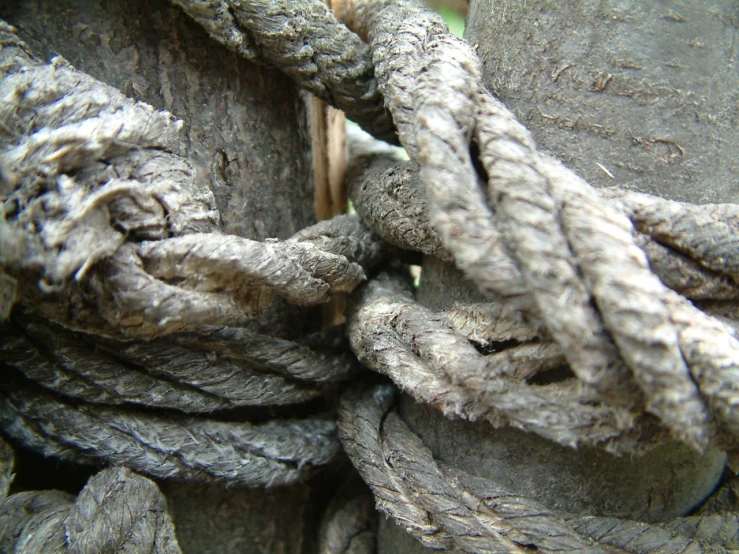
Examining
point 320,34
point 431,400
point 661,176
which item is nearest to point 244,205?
point 320,34

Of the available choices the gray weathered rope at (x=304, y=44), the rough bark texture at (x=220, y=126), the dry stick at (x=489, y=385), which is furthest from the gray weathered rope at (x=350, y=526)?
the gray weathered rope at (x=304, y=44)

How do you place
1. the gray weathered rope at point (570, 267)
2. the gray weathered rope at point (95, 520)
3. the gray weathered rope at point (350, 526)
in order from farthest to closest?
the gray weathered rope at point (350, 526) → the gray weathered rope at point (95, 520) → the gray weathered rope at point (570, 267)

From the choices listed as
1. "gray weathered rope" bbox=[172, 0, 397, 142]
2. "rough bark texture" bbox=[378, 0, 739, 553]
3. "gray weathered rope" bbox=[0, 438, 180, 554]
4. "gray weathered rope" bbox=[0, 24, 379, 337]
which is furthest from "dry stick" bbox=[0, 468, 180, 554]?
"gray weathered rope" bbox=[172, 0, 397, 142]

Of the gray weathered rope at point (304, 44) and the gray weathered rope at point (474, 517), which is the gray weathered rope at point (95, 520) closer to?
the gray weathered rope at point (474, 517)

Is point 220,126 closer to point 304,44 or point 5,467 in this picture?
point 304,44

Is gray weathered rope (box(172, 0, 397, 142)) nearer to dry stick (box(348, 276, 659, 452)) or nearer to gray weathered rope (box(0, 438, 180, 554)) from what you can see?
dry stick (box(348, 276, 659, 452))

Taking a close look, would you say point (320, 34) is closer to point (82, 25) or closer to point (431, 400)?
point (82, 25)

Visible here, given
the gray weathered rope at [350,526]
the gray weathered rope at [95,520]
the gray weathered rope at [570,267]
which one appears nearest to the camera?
the gray weathered rope at [570,267]
